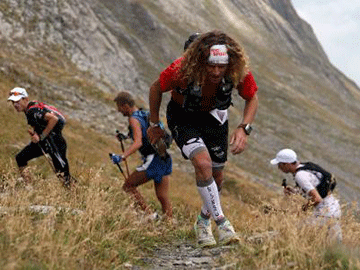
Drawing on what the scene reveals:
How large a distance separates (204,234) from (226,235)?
1.43 ft

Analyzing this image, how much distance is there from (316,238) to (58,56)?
32916mm

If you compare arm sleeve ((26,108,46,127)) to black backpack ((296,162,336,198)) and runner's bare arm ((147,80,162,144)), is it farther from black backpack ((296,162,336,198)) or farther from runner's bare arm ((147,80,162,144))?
black backpack ((296,162,336,198))

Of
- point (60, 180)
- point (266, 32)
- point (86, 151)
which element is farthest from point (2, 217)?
point (266, 32)

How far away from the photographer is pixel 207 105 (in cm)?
568

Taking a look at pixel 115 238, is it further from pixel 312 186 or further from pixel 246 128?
pixel 312 186

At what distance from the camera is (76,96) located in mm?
29297

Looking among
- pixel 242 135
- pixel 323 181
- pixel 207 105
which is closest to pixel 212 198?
pixel 242 135

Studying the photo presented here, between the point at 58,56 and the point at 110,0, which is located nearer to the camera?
the point at 58,56

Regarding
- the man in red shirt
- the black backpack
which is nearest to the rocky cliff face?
the black backpack

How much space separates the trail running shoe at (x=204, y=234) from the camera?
217 inches

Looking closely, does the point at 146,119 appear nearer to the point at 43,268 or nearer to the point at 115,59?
the point at 43,268

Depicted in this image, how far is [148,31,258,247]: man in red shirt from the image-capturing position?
5.29m

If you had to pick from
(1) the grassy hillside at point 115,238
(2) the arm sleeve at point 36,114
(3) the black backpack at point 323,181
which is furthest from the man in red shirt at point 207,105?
(2) the arm sleeve at point 36,114

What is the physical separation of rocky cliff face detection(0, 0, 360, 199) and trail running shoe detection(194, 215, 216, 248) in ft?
72.1
